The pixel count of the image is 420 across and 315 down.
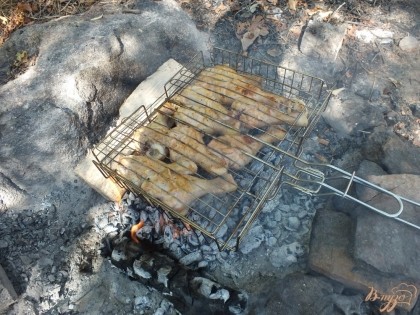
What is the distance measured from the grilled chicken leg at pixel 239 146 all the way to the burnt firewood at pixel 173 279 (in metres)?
1.02

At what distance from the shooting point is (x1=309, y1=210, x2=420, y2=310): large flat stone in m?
2.67

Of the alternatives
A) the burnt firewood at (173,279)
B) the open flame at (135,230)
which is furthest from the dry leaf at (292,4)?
the burnt firewood at (173,279)

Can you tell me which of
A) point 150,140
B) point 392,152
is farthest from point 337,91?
point 150,140

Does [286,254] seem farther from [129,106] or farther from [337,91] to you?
[129,106]

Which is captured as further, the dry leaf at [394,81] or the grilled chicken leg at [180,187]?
the dry leaf at [394,81]

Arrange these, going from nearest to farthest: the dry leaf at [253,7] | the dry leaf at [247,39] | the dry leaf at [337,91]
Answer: the dry leaf at [337,91]
the dry leaf at [247,39]
the dry leaf at [253,7]

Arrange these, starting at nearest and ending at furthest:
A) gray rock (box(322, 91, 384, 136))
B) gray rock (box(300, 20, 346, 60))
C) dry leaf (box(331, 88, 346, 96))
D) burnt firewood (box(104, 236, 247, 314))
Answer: burnt firewood (box(104, 236, 247, 314)) → gray rock (box(322, 91, 384, 136)) → dry leaf (box(331, 88, 346, 96)) → gray rock (box(300, 20, 346, 60))

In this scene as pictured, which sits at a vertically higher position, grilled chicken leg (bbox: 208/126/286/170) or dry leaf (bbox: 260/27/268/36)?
dry leaf (bbox: 260/27/268/36)

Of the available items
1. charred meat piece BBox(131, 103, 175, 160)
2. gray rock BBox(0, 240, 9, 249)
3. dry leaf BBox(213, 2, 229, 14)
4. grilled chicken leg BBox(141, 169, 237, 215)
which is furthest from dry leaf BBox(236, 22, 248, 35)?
gray rock BBox(0, 240, 9, 249)

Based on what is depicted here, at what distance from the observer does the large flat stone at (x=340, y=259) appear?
2.67 meters

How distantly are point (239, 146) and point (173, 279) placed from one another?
128cm

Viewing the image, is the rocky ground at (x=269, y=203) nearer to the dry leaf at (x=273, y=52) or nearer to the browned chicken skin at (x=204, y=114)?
the dry leaf at (x=273, y=52)

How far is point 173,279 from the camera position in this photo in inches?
115

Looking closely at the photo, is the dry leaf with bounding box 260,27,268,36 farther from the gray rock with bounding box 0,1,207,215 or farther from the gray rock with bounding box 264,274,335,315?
the gray rock with bounding box 264,274,335,315
